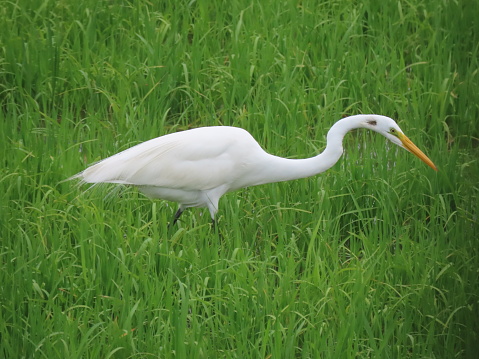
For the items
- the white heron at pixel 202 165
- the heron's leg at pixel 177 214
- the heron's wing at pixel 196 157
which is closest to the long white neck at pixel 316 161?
the white heron at pixel 202 165

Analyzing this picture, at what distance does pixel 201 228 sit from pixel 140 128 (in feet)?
3.01

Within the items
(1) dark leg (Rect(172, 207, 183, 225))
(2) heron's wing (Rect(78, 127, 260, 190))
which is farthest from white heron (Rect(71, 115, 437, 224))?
(1) dark leg (Rect(172, 207, 183, 225))

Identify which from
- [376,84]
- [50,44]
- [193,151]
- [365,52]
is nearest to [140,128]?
[193,151]

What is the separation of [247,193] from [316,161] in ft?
2.53

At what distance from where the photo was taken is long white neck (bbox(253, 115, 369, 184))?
14.4ft

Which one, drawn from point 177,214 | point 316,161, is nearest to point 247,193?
point 177,214

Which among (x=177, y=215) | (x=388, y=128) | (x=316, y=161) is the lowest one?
(x=177, y=215)

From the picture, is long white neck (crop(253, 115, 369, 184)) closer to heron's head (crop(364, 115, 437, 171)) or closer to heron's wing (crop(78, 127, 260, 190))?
heron's head (crop(364, 115, 437, 171))

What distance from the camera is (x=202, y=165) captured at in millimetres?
4598

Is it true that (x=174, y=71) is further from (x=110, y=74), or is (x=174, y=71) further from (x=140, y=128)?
(x=140, y=128)

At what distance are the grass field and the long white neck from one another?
19 centimetres

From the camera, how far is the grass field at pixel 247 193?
360 cm

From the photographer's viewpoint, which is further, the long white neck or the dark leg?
the dark leg

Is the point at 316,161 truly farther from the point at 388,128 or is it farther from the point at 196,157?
the point at 196,157
